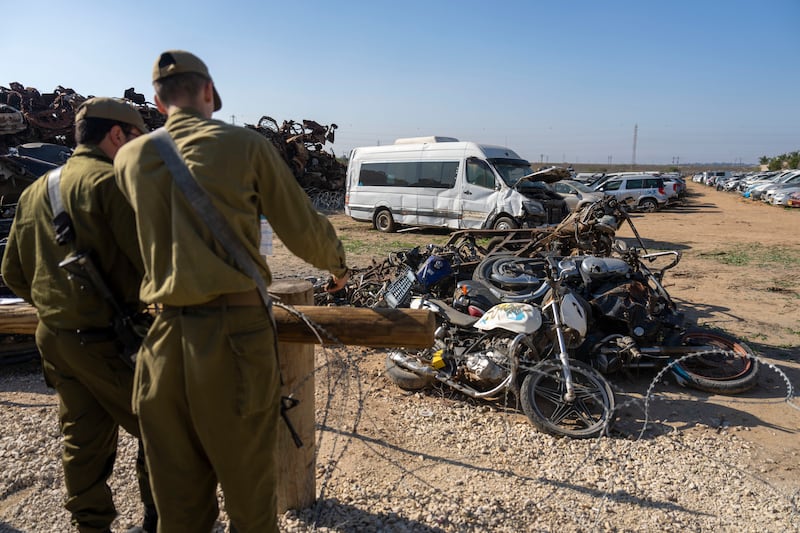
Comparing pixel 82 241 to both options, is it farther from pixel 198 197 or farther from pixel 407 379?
Result: pixel 407 379

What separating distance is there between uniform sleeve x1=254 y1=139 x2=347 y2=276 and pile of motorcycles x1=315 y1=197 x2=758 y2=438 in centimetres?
235

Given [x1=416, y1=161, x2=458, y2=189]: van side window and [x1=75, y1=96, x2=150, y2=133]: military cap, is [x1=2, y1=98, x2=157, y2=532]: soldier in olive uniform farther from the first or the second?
[x1=416, y1=161, x2=458, y2=189]: van side window

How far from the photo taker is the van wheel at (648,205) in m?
24.3

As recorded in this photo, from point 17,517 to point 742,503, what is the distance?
157 inches

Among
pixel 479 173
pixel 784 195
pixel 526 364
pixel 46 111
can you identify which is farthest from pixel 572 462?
pixel 784 195

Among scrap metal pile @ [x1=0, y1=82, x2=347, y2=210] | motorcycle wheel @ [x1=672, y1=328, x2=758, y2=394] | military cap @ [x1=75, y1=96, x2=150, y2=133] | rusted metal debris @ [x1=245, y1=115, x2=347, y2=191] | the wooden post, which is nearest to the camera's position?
military cap @ [x1=75, y1=96, x2=150, y2=133]

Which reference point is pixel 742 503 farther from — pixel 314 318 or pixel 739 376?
pixel 314 318

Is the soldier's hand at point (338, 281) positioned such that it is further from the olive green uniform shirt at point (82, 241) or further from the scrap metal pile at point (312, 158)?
the scrap metal pile at point (312, 158)

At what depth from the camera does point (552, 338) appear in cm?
437

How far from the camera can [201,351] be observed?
5.45 ft

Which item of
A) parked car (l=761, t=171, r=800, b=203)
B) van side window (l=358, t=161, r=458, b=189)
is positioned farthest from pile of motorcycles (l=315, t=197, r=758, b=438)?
parked car (l=761, t=171, r=800, b=203)

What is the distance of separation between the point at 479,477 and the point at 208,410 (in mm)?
2117

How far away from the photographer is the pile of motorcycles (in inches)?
158

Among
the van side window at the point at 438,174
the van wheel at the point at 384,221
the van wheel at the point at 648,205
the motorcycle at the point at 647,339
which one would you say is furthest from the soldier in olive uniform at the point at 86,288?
the van wheel at the point at 648,205
